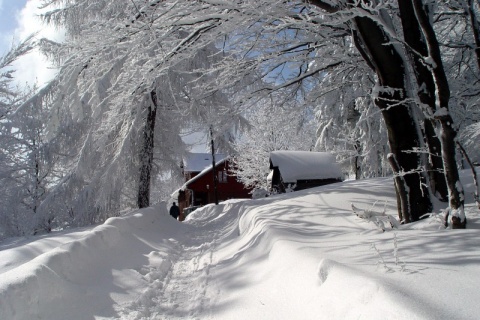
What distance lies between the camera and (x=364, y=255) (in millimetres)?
3545

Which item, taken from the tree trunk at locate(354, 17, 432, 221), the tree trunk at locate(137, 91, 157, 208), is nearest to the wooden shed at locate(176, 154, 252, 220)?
the tree trunk at locate(137, 91, 157, 208)

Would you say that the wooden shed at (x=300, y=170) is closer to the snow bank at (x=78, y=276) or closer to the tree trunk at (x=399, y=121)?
the snow bank at (x=78, y=276)

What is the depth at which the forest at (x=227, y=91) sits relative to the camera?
203 inches

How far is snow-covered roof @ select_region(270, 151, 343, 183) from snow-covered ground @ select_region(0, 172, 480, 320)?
17.3 metres

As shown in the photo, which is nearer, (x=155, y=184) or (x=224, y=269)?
(x=224, y=269)

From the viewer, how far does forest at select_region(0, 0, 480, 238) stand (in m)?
5.14

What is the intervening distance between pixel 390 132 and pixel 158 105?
1075cm

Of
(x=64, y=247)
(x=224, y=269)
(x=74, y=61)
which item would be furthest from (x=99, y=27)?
(x=224, y=269)

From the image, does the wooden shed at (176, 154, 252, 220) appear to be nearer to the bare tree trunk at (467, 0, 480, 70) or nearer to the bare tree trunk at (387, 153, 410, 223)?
the bare tree trunk at (467, 0, 480, 70)

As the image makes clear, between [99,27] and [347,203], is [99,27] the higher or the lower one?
the higher one

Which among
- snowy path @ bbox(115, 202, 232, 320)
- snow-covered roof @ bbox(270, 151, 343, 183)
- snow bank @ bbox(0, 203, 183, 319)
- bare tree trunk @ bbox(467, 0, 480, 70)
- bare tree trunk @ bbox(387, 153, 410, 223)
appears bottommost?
snowy path @ bbox(115, 202, 232, 320)

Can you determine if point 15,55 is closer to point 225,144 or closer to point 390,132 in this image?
point 225,144

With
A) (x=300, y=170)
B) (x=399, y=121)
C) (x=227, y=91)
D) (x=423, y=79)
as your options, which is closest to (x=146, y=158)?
(x=227, y=91)

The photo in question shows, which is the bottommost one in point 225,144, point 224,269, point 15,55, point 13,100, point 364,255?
point 224,269
